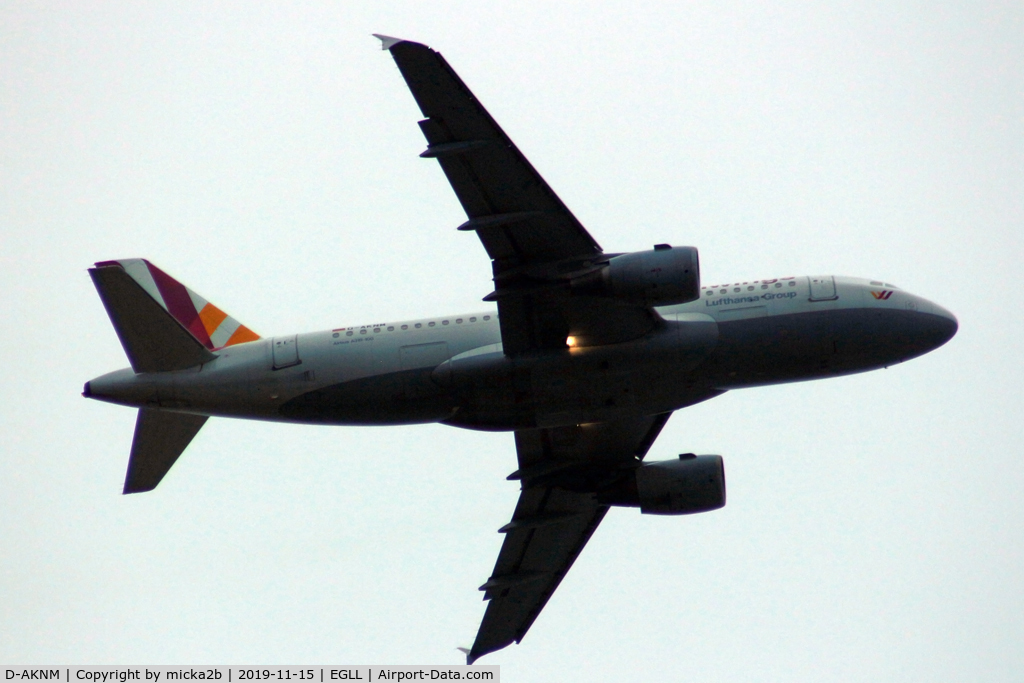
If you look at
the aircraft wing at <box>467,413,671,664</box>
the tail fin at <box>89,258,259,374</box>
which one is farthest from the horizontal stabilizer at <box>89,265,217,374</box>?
→ the aircraft wing at <box>467,413,671,664</box>

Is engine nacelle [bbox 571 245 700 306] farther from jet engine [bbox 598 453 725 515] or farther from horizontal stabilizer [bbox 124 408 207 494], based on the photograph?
horizontal stabilizer [bbox 124 408 207 494]

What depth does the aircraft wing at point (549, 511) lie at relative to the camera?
119 ft

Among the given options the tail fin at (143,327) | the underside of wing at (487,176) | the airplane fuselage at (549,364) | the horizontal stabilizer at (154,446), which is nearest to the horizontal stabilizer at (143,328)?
the tail fin at (143,327)

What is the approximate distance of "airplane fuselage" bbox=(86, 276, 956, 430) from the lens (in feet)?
101

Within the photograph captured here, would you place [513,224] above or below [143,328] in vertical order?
above

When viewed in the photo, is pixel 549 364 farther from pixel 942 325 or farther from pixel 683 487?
pixel 942 325

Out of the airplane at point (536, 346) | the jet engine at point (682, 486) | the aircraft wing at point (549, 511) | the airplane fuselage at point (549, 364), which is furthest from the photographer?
the aircraft wing at point (549, 511)

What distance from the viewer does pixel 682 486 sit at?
116 ft

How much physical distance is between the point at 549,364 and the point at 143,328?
1120cm

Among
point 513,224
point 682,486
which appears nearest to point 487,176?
point 513,224

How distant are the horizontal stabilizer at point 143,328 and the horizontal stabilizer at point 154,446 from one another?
2.33m

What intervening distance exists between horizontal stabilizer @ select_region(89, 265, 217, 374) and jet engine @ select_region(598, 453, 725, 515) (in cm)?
1367

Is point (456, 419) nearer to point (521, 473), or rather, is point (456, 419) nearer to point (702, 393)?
point (521, 473)

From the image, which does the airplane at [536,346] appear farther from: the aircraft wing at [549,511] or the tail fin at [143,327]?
the aircraft wing at [549,511]
